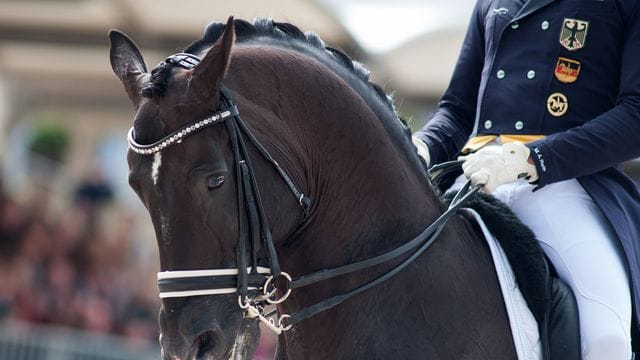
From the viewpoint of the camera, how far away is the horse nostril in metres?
3.31

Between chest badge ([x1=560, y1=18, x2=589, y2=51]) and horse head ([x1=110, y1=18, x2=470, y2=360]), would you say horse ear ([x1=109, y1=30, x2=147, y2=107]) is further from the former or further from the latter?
chest badge ([x1=560, y1=18, x2=589, y2=51])

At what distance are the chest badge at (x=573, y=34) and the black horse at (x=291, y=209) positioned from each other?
700 mm

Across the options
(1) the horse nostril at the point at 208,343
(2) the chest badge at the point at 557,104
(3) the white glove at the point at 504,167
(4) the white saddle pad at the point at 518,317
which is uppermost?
(2) the chest badge at the point at 557,104

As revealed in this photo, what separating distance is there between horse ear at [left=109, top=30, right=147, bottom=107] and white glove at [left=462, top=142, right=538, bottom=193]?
121 centimetres

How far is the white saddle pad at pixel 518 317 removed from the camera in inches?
146

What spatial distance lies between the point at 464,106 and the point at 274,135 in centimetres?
129

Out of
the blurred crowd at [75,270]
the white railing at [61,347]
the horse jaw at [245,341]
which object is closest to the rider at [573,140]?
the horse jaw at [245,341]

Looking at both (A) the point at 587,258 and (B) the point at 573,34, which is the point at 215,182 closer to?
(A) the point at 587,258

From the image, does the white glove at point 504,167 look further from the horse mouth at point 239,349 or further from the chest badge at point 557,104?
the horse mouth at point 239,349

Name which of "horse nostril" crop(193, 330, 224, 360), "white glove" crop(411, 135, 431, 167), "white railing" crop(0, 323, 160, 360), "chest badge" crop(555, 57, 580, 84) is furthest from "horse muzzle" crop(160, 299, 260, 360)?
"white railing" crop(0, 323, 160, 360)

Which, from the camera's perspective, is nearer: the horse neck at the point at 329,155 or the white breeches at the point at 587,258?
the horse neck at the point at 329,155

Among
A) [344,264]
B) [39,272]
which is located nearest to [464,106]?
[344,264]

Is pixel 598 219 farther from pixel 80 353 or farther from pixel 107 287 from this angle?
pixel 107 287

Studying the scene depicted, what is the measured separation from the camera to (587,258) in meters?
3.79
